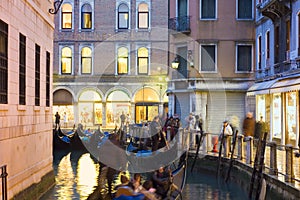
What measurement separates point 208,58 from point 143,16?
11365 millimetres

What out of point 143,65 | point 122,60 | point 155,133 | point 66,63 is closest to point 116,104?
point 122,60

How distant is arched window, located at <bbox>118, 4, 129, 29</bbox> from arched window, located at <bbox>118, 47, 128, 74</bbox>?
1.29 m

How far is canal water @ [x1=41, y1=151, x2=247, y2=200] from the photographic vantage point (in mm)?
13008

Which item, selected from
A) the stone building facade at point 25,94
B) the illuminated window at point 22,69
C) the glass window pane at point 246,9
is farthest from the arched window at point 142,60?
the illuminated window at point 22,69

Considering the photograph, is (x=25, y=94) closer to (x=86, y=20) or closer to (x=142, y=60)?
(x=142, y=60)

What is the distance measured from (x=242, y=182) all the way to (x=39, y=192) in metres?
4.76

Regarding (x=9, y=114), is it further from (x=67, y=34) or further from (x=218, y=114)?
(x=67, y=34)

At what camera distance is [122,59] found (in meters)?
34.7

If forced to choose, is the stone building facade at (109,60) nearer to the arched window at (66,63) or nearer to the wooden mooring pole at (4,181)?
the arched window at (66,63)

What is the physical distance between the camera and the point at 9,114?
9.30 metres

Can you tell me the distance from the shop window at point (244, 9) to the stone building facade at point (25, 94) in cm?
1220

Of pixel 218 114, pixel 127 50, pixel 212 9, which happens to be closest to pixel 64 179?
pixel 218 114

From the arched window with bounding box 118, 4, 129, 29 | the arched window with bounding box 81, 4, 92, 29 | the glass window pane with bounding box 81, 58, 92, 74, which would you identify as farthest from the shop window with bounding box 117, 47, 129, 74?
the arched window with bounding box 81, 4, 92, 29

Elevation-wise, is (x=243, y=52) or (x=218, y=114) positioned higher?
(x=243, y=52)
